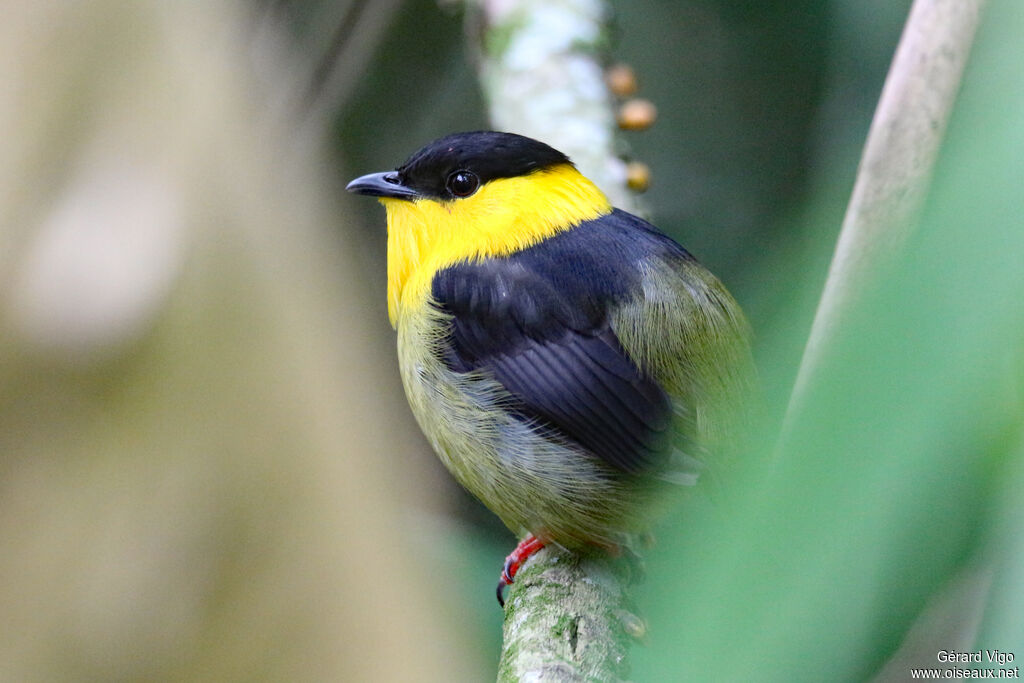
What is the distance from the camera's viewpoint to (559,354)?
7.97 feet

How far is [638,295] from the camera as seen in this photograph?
8.14 feet

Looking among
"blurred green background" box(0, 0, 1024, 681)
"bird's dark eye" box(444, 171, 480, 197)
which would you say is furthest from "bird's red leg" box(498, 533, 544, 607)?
"bird's dark eye" box(444, 171, 480, 197)

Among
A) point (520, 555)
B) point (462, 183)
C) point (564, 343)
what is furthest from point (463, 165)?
point (520, 555)

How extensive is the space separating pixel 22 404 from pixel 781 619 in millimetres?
4152

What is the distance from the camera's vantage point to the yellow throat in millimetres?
2752

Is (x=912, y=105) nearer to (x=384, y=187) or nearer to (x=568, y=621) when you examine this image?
(x=568, y=621)

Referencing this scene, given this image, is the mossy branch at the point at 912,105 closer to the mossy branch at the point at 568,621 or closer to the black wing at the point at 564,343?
the black wing at the point at 564,343

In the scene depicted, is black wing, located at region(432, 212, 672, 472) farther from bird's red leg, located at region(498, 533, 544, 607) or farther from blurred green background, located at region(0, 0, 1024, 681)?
blurred green background, located at region(0, 0, 1024, 681)

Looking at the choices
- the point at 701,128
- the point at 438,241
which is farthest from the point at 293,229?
the point at 701,128

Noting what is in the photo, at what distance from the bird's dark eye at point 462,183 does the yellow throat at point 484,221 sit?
0.03m

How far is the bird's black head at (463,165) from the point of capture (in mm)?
2826

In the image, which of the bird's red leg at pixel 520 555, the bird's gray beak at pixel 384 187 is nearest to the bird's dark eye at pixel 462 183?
the bird's gray beak at pixel 384 187

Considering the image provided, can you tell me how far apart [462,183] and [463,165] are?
6 centimetres

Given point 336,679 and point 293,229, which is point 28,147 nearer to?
point 293,229
